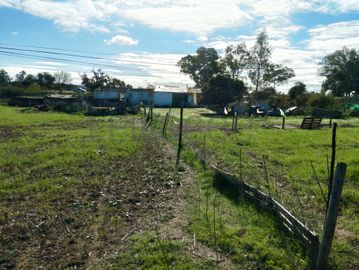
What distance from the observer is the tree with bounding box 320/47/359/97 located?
7500cm

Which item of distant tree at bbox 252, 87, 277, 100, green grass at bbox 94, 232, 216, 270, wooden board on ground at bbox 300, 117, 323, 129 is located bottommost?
green grass at bbox 94, 232, 216, 270

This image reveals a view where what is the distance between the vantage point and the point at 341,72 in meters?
76.5

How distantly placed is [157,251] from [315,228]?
10.6ft

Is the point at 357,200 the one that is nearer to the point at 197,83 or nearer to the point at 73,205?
the point at 73,205

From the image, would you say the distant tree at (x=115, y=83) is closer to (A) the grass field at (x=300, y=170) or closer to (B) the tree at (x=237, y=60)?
(B) the tree at (x=237, y=60)

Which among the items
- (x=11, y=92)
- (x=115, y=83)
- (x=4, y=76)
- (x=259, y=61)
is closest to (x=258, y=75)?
(x=259, y=61)

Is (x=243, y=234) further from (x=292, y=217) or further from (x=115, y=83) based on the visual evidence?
(x=115, y=83)

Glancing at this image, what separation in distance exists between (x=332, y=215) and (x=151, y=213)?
4.19m

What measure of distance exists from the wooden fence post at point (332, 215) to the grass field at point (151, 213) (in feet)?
1.61

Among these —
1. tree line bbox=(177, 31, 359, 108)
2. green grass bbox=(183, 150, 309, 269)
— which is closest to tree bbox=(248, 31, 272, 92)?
tree line bbox=(177, 31, 359, 108)

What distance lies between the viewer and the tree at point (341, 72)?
75.0m

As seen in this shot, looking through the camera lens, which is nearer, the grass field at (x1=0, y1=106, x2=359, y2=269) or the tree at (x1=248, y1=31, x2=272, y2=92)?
the grass field at (x1=0, y1=106, x2=359, y2=269)

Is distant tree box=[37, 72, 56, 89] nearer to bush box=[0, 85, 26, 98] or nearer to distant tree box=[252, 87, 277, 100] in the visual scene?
bush box=[0, 85, 26, 98]

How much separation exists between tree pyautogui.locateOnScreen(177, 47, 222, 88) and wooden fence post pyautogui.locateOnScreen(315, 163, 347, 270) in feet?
262
